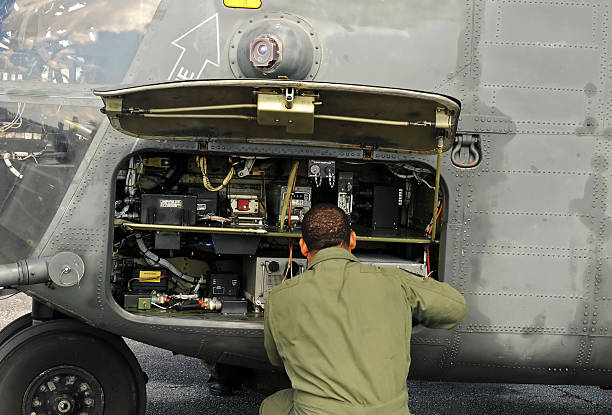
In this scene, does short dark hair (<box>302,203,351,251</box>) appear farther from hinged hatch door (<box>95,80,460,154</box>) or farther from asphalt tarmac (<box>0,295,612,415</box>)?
asphalt tarmac (<box>0,295,612,415</box>)

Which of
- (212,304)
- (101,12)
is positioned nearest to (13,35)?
(101,12)

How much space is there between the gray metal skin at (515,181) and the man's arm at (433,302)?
1119 mm

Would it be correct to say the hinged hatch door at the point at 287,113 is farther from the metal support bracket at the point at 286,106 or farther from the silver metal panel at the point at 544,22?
the silver metal panel at the point at 544,22

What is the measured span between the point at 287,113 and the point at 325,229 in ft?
2.88

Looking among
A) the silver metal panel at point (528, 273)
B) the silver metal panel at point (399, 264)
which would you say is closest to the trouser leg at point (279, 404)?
the silver metal panel at point (399, 264)

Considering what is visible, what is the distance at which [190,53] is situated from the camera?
4.24 m

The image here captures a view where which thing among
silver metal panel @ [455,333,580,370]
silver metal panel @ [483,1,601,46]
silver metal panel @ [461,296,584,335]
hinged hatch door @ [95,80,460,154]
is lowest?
silver metal panel @ [455,333,580,370]

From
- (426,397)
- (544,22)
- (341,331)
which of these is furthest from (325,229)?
(426,397)

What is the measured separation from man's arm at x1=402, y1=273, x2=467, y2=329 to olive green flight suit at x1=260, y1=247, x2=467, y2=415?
87 mm

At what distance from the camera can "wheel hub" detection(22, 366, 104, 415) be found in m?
4.19

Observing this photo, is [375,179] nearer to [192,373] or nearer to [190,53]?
[190,53]

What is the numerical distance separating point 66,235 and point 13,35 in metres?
1.34

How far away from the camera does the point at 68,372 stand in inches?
167

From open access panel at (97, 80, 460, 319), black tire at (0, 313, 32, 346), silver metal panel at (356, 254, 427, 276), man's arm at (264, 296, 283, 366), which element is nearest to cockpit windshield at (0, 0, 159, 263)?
open access panel at (97, 80, 460, 319)
